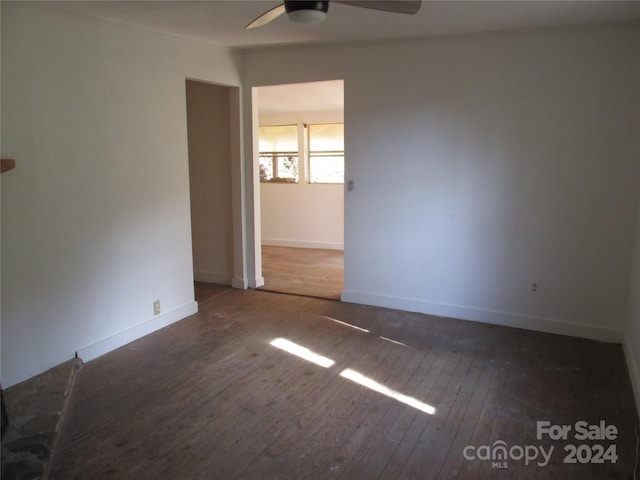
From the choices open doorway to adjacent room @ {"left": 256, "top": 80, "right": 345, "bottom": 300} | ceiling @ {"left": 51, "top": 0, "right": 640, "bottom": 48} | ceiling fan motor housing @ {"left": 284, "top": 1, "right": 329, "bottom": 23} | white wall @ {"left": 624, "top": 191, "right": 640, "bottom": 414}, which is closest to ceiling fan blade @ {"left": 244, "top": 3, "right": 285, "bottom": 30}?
ceiling fan motor housing @ {"left": 284, "top": 1, "right": 329, "bottom": 23}

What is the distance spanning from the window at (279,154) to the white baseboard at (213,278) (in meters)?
2.79

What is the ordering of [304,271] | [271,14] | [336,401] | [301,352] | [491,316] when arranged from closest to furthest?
[271,14], [336,401], [301,352], [491,316], [304,271]

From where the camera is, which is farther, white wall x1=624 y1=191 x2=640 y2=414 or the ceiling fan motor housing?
white wall x1=624 y1=191 x2=640 y2=414

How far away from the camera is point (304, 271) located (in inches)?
240

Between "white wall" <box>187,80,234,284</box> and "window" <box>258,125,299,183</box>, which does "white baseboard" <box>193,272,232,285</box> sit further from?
"window" <box>258,125,299,183</box>

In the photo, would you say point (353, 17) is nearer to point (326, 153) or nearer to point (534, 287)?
point (534, 287)

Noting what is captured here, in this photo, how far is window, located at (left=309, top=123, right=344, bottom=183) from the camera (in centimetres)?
752

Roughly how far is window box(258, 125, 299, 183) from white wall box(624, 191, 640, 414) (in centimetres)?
526

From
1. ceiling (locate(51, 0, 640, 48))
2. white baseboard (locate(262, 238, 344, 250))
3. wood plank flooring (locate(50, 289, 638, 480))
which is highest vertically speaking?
ceiling (locate(51, 0, 640, 48))

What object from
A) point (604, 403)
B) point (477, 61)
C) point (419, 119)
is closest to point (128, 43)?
point (419, 119)

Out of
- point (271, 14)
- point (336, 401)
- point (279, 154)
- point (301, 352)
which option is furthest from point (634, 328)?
point (279, 154)

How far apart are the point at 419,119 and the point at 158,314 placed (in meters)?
2.76

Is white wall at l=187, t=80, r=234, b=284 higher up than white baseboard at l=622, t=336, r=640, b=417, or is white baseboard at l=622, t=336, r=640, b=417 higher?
white wall at l=187, t=80, r=234, b=284

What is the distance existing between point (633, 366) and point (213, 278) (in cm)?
402
